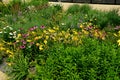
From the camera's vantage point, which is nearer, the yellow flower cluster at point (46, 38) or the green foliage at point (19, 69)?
the green foliage at point (19, 69)

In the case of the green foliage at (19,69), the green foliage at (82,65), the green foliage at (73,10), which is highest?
the green foliage at (73,10)

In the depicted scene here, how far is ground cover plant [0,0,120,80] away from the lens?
20.8 feet

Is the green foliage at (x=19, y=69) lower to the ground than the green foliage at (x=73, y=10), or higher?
lower

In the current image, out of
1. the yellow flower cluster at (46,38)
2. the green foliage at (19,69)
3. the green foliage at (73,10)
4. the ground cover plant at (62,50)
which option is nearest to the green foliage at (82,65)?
the ground cover plant at (62,50)

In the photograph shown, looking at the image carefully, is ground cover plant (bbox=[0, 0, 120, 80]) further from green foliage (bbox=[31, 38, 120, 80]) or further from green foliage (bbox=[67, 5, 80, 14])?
green foliage (bbox=[67, 5, 80, 14])

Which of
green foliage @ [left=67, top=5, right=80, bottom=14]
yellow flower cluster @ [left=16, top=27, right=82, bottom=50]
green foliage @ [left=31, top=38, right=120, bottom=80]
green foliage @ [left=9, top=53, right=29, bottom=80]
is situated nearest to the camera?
green foliage @ [left=31, top=38, right=120, bottom=80]

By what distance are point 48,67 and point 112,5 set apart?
10.1 meters

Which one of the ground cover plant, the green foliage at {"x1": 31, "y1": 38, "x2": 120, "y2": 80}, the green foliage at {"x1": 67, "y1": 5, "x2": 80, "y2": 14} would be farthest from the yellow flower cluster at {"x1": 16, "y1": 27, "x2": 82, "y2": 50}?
the green foliage at {"x1": 67, "y1": 5, "x2": 80, "y2": 14}

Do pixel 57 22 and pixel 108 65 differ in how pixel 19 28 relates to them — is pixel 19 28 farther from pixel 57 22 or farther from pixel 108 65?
pixel 108 65

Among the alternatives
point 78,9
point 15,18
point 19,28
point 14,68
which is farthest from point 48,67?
point 78,9

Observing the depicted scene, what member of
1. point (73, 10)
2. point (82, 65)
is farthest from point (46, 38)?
point (73, 10)

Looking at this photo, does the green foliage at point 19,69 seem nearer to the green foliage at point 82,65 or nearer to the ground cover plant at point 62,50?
the ground cover plant at point 62,50

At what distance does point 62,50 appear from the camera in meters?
6.93

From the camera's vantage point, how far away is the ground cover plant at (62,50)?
249 inches
